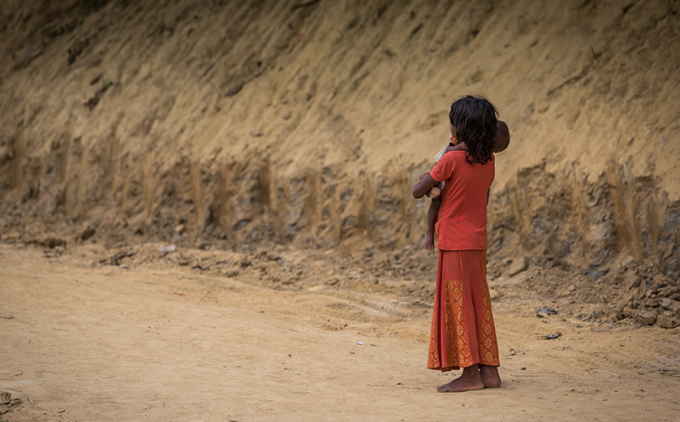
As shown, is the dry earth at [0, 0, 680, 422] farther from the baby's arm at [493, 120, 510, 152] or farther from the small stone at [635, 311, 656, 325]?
the baby's arm at [493, 120, 510, 152]

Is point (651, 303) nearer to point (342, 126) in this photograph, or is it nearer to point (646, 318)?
point (646, 318)

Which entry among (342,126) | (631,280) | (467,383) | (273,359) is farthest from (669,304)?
Result: (342,126)

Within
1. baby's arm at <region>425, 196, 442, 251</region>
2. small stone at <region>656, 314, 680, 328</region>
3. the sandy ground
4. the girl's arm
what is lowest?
the sandy ground

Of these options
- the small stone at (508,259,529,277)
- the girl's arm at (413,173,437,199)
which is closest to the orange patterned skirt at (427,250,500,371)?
the girl's arm at (413,173,437,199)

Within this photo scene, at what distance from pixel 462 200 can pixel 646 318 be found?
2.70m

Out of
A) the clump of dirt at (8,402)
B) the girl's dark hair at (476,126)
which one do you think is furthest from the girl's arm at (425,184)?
the clump of dirt at (8,402)

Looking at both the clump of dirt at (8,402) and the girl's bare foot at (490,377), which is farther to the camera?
the girl's bare foot at (490,377)

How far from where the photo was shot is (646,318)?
16.4 ft

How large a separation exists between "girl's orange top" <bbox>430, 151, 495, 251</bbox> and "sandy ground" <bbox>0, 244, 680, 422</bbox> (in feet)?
2.92

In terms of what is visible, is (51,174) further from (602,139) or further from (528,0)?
(602,139)

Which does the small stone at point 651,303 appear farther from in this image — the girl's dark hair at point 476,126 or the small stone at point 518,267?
the girl's dark hair at point 476,126

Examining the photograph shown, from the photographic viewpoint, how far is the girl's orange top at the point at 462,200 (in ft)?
11.2

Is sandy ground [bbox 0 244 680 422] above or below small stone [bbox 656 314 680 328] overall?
below

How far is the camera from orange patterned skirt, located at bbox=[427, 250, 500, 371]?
11.1 ft
